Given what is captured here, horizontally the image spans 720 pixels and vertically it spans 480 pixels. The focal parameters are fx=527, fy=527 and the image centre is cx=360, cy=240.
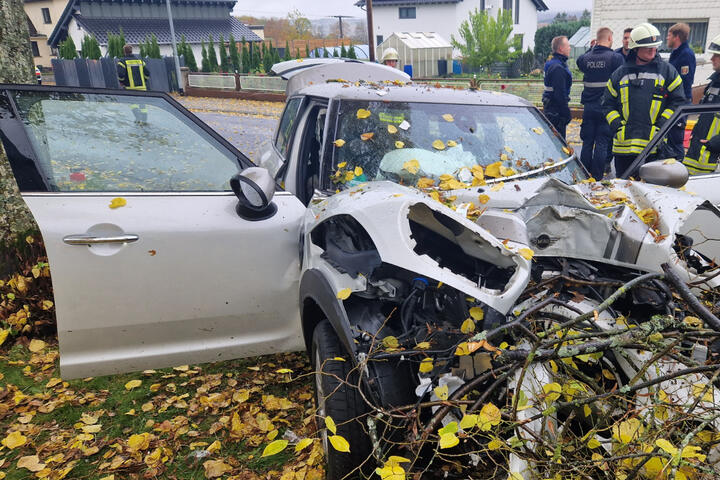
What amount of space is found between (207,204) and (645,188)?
2.30 meters

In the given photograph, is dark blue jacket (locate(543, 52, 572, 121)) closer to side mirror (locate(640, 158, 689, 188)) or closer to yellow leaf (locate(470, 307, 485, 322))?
side mirror (locate(640, 158, 689, 188))

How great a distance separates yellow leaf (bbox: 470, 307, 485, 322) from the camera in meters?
1.99

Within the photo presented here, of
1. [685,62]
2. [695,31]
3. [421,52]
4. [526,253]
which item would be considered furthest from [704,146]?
[421,52]

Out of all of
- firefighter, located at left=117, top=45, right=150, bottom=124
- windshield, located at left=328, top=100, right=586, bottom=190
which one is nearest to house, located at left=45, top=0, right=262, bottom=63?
firefighter, located at left=117, top=45, right=150, bottom=124

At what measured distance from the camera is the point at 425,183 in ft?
9.74

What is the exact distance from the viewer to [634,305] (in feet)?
7.34

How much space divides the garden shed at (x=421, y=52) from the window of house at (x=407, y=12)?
7577 mm

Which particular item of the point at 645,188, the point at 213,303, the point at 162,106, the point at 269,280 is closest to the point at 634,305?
the point at 645,188

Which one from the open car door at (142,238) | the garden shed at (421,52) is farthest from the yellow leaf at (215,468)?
the garden shed at (421,52)

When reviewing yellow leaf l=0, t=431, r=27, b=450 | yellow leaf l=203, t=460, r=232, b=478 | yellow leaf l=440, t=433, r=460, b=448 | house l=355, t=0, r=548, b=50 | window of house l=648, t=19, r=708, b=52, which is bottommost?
yellow leaf l=203, t=460, r=232, b=478

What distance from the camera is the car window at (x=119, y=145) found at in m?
2.68

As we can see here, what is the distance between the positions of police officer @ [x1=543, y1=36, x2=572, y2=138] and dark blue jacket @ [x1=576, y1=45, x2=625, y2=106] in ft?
1.00

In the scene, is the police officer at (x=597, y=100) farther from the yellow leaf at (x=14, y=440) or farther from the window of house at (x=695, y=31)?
the window of house at (x=695, y=31)

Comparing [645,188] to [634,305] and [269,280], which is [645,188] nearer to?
[634,305]
